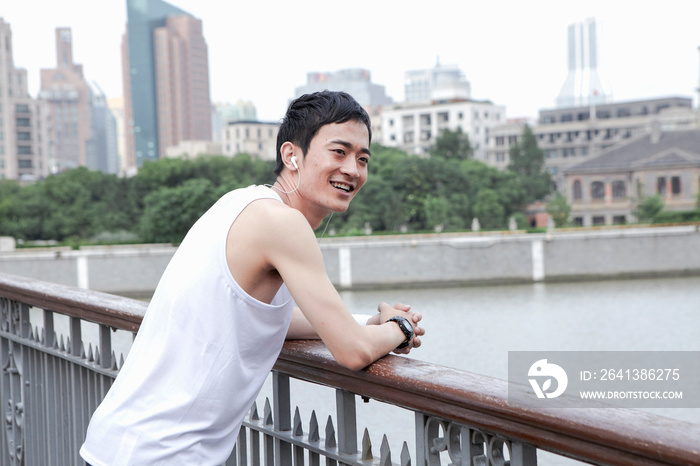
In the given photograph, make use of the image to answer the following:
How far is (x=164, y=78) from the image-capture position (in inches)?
4382

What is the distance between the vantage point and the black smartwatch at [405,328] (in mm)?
1681

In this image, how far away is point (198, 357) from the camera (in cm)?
157

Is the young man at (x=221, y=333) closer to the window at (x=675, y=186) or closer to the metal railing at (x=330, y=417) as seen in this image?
the metal railing at (x=330, y=417)

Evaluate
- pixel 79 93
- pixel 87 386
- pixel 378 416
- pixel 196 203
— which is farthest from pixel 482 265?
pixel 79 93

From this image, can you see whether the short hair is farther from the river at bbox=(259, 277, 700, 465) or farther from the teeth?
the river at bbox=(259, 277, 700, 465)

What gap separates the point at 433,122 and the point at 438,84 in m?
12.0

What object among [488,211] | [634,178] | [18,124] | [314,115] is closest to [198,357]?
[314,115]

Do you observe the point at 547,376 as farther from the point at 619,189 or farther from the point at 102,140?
the point at 102,140

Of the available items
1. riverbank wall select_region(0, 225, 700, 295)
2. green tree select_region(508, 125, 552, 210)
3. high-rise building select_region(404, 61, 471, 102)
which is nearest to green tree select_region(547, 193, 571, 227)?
green tree select_region(508, 125, 552, 210)

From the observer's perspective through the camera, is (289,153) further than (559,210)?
No

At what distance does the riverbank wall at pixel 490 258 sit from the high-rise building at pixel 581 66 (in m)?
115

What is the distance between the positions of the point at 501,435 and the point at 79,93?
481 ft

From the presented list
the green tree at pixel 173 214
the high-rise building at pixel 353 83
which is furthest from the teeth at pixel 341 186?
the high-rise building at pixel 353 83

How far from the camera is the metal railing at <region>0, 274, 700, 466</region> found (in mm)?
1075
